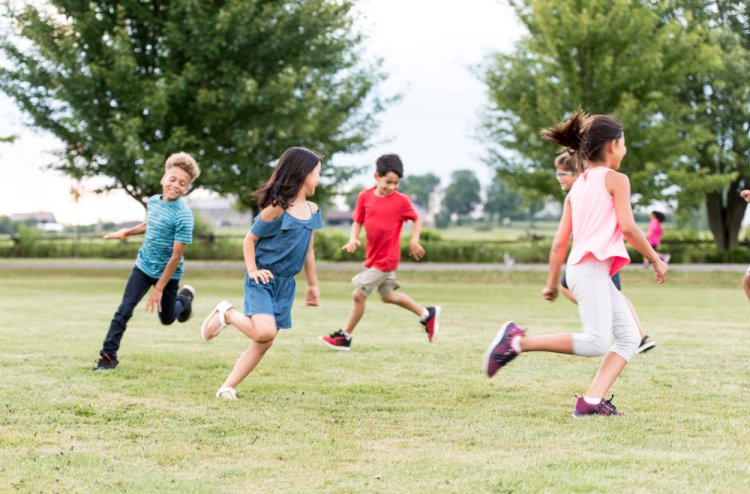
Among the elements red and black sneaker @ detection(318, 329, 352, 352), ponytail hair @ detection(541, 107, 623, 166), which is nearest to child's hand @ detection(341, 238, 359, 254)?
red and black sneaker @ detection(318, 329, 352, 352)

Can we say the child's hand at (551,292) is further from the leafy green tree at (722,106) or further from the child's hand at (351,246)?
the leafy green tree at (722,106)

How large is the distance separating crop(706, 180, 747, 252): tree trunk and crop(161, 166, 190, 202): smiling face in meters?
34.0

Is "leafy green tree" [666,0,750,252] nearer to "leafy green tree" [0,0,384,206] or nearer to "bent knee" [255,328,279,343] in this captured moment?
"leafy green tree" [0,0,384,206]

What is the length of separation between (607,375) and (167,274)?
376cm

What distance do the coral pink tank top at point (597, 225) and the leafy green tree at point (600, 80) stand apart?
2206cm

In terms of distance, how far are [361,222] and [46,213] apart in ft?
161

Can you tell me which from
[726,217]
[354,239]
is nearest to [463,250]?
[726,217]

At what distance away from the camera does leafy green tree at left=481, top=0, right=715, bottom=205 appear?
90.2 ft

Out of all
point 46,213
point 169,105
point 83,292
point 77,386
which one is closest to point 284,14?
point 169,105

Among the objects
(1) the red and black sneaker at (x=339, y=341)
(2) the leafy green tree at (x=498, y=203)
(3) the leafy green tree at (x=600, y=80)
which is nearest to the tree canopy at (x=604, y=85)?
(3) the leafy green tree at (x=600, y=80)

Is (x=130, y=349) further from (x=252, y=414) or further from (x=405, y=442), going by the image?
(x=405, y=442)

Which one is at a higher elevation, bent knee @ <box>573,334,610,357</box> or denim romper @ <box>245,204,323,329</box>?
denim romper @ <box>245,204,323,329</box>

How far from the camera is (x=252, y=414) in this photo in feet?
19.4

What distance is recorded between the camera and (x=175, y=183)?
781 cm
